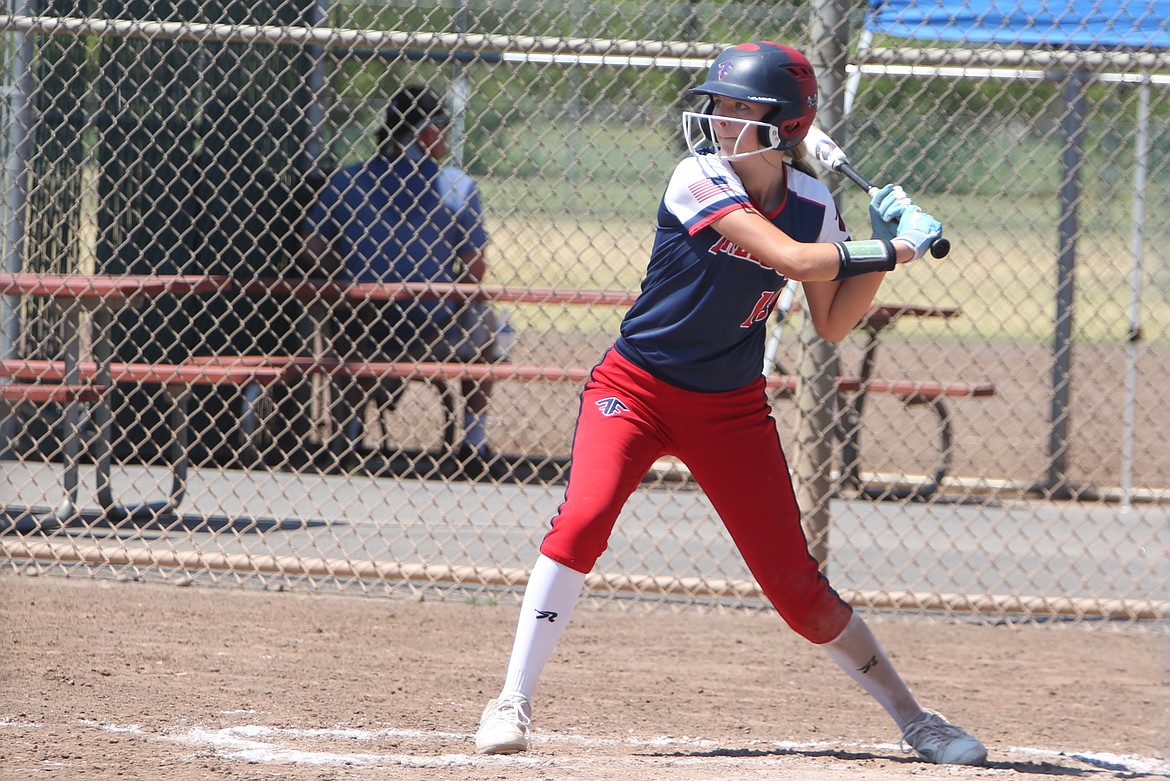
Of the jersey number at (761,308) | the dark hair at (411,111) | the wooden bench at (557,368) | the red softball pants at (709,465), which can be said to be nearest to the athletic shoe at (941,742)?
the red softball pants at (709,465)

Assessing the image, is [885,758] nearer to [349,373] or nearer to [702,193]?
[702,193]

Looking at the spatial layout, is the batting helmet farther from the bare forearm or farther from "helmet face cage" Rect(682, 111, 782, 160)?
the bare forearm

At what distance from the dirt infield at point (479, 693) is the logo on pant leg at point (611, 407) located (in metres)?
0.84

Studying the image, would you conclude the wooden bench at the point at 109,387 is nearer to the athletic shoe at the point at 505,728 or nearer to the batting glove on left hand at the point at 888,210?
the athletic shoe at the point at 505,728

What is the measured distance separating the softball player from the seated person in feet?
12.4

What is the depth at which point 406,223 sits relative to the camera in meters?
6.98

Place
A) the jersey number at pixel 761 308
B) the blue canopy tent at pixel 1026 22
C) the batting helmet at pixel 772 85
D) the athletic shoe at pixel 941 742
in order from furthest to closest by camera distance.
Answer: the blue canopy tent at pixel 1026 22 < the athletic shoe at pixel 941 742 < the jersey number at pixel 761 308 < the batting helmet at pixel 772 85

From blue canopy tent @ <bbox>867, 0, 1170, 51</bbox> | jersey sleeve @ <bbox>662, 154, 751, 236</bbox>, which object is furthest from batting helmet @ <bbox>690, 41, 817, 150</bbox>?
blue canopy tent @ <bbox>867, 0, 1170, 51</bbox>

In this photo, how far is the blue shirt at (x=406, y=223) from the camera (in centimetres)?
699

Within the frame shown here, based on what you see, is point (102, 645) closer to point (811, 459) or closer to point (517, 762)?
point (517, 762)

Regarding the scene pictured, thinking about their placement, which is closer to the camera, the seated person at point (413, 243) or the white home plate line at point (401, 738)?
the white home plate line at point (401, 738)

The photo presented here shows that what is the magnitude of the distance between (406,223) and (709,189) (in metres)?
4.23

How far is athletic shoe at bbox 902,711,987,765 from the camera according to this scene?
10.5 ft

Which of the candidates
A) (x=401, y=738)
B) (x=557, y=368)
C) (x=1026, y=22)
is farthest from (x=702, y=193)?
(x=1026, y=22)
